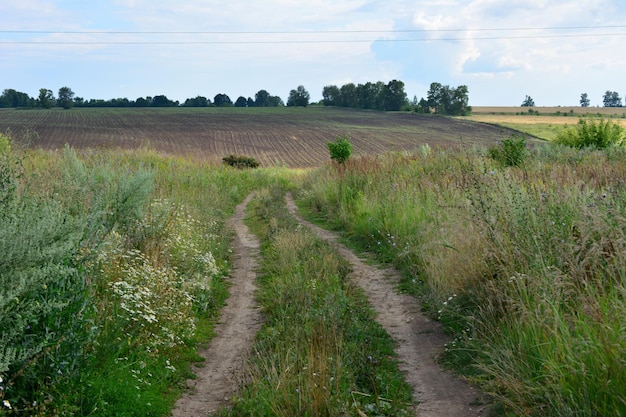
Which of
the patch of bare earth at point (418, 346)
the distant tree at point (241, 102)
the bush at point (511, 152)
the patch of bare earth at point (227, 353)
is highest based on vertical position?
the distant tree at point (241, 102)

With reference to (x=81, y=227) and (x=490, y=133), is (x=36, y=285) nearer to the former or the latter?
(x=81, y=227)

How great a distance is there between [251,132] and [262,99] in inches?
2189

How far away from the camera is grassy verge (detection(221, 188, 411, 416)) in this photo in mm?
4711

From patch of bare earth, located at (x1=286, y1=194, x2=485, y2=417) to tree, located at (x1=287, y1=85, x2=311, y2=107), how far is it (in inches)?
4665

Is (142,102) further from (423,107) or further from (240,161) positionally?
(240,161)

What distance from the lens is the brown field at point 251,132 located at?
55.4 metres

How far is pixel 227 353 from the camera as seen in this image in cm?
656

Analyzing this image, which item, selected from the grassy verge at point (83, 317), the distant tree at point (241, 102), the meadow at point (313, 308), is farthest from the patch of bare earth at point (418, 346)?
the distant tree at point (241, 102)

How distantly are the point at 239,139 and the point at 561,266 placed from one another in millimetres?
63877

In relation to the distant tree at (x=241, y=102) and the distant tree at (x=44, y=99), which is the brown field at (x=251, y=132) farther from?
the distant tree at (x=241, y=102)

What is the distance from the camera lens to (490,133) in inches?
2746

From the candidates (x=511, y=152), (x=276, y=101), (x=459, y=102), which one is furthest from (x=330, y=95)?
(x=511, y=152)

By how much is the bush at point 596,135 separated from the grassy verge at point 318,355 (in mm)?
20512

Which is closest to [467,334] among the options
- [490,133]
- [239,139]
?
[239,139]
